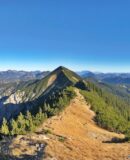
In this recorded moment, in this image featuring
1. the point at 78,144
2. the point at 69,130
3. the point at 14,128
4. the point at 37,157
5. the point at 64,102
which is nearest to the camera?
the point at 37,157

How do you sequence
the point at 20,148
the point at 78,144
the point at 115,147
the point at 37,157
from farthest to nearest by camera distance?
the point at 115,147, the point at 78,144, the point at 20,148, the point at 37,157

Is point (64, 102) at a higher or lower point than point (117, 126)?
higher

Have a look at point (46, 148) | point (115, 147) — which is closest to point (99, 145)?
point (115, 147)

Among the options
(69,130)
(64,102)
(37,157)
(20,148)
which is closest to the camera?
(37,157)

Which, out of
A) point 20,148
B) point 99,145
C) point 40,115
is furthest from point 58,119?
point 20,148

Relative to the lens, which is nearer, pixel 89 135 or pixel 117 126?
pixel 89 135

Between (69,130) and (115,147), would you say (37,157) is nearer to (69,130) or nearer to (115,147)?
(115,147)

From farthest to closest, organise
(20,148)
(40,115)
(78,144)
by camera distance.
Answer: (40,115), (78,144), (20,148)

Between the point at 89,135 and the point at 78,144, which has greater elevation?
the point at 78,144

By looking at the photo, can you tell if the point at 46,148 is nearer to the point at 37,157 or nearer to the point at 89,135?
the point at 37,157
